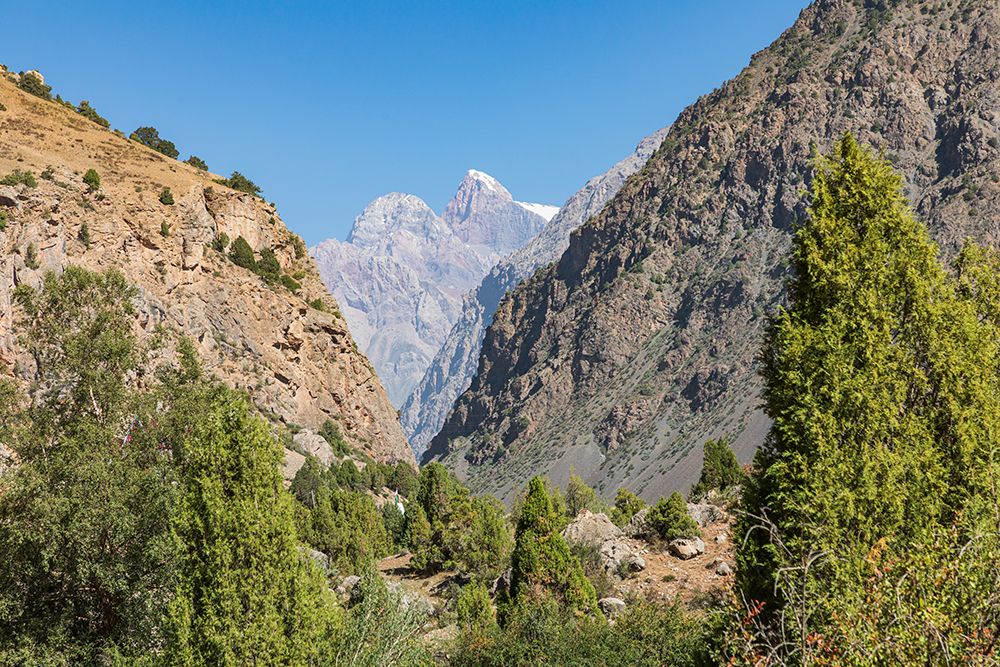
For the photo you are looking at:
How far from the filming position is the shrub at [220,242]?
6806 cm

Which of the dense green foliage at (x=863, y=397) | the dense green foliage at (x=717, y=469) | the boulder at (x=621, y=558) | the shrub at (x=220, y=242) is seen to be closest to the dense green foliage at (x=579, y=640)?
the boulder at (x=621, y=558)

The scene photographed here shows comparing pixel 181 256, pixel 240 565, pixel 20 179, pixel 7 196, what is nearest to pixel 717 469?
pixel 240 565

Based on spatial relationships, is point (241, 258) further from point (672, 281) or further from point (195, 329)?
point (672, 281)

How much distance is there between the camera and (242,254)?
232 feet

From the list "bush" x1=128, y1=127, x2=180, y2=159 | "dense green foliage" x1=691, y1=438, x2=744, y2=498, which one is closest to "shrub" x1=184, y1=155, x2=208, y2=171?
"bush" x1=128, y1=127, x2=180, y2=159

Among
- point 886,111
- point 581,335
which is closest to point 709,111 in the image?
point 886,111

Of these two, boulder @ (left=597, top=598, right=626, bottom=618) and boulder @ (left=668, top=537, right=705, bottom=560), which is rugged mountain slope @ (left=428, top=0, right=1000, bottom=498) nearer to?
boulder @ (left=668, top=537, right=705, bottom=560)

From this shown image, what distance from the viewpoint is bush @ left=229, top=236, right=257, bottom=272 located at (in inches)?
2758

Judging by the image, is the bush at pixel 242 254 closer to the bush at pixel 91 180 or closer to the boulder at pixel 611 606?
the bush at pixel 91 180

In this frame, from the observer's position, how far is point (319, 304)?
7944cm

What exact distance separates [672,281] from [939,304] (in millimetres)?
165033

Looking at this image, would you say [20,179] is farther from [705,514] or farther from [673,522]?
[705,514]

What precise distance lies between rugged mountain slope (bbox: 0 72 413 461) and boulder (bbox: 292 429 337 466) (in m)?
2.42

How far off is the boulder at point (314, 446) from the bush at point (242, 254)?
1903 centimetres
